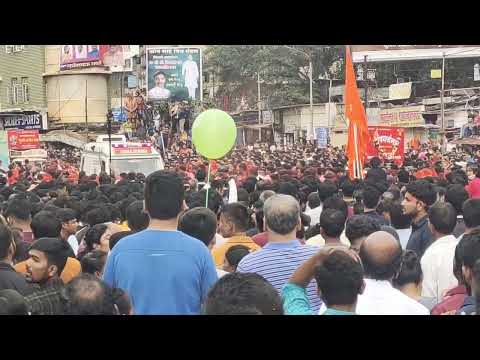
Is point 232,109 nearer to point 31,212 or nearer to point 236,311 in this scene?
point 31,212

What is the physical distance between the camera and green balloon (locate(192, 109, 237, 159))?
7.88 meters

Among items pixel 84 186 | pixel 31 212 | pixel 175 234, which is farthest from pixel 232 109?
pixel 175 234

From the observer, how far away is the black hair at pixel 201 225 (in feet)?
15.4

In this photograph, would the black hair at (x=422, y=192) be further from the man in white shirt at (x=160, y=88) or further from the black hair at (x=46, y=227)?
the man in white shirt at (x=160, y=88)

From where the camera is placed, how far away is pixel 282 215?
4254mm

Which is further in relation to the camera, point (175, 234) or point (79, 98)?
point (79, 98)

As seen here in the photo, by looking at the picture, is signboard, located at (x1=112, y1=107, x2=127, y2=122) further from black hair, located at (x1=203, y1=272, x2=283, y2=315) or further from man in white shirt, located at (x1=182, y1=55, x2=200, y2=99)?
black hair, located at (x1=203, y1=272, x2=283, y2=315)

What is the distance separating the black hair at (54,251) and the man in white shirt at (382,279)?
1.50 m

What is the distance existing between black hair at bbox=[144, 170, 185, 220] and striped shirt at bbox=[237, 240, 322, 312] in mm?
537

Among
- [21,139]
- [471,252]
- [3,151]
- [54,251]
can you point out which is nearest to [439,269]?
[471,252]

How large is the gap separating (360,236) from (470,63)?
1461 inches

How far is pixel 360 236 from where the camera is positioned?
4.75 m
